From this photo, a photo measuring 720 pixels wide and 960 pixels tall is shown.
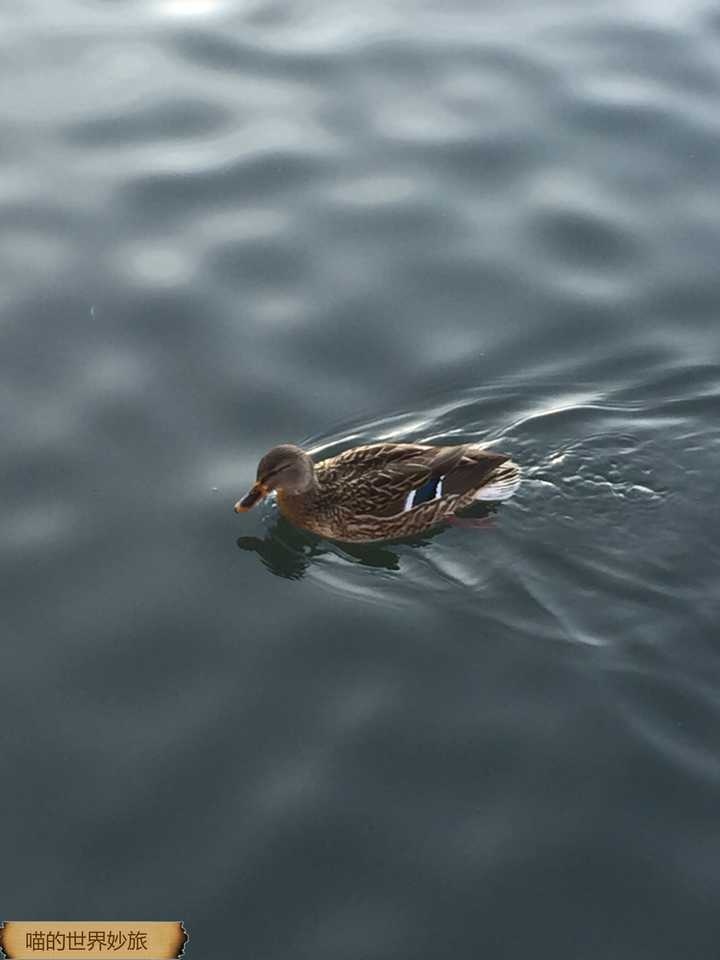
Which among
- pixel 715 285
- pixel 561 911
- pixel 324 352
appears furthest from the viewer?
pixel 715 285

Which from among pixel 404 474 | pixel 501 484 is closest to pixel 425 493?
pixel 404 474

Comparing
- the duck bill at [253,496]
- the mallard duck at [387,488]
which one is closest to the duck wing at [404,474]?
the mallard duck at [387,488]

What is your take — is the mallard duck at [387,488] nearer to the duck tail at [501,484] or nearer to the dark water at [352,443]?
the duck tail at [501,484]

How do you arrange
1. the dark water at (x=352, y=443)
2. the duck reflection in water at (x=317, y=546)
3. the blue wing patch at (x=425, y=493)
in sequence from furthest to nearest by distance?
the blue wing patch at (x=425, y=493), the duck reflection in water at (x=317, y=546), the dark water at (x=352, y=443)

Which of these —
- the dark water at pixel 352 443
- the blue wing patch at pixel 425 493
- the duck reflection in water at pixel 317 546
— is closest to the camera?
the dark water at pixel 352 443

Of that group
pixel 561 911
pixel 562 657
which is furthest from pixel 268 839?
pixel 562 657

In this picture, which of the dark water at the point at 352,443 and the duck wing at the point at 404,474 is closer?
the dark water at the point at 352,443

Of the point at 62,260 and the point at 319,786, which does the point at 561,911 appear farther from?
the point at 62,260
